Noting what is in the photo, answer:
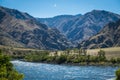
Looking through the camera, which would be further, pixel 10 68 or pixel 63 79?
pixel 63 79

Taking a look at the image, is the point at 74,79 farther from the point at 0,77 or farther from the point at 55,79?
the point at 0,77

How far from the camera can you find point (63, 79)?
194000mm

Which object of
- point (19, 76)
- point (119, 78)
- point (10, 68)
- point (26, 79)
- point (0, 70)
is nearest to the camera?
point (0, 70)

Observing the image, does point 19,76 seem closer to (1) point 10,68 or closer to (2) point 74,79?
(1) point 10,68

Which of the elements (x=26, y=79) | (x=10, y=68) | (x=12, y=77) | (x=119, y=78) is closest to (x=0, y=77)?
(x=12, y=77)

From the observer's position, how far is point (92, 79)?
193 meters

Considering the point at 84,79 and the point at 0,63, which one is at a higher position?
the point at 0,63

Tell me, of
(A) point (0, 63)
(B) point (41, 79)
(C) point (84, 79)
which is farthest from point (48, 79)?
(A) point (0, 63)

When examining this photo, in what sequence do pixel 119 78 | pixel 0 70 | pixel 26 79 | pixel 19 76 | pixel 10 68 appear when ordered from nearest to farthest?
1. pixel 0 70
2. pixel 19 76
3. pixel 10 68
4. pixel 119 78
5. pixel 26 79

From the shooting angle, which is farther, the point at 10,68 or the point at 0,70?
the point at 10,68

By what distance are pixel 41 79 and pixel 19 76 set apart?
109 meters

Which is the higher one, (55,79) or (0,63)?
(0,63)

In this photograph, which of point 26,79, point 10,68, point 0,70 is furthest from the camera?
point 26,79

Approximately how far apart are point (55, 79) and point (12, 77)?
10844cm
